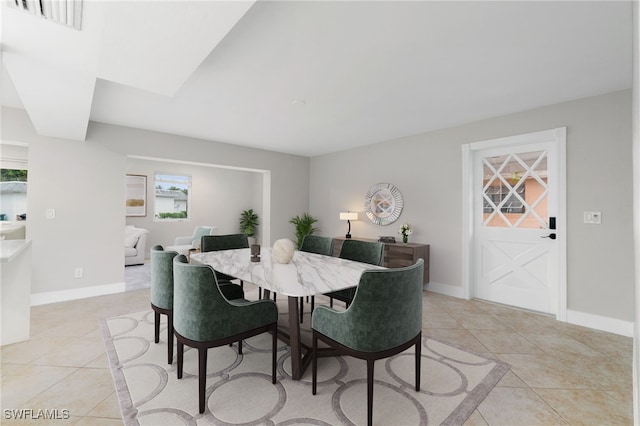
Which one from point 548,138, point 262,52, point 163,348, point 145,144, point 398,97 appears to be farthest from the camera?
point 145,144

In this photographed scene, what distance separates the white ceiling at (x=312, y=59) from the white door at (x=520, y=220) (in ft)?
1.90

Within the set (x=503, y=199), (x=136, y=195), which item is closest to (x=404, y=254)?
(x=503, y=199)

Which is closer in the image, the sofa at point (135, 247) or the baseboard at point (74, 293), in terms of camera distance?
the baseboard at point (74, 293)

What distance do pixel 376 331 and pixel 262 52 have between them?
213cm

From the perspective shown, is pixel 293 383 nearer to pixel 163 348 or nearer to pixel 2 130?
pixel 163 348

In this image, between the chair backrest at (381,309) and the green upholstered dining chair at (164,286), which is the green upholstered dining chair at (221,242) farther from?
the chair backrest at (381,309)

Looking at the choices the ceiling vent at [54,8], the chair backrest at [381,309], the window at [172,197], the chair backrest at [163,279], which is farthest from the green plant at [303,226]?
the ceiling vent at [54,8]

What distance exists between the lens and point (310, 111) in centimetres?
355

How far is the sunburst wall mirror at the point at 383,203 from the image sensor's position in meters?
4.85

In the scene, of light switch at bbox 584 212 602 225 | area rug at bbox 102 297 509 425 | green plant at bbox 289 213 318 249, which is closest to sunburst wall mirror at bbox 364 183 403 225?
green plant at bbox 289 213 318 249

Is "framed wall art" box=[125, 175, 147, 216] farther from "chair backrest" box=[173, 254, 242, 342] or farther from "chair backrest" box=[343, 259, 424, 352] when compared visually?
"chair backrest" box=[343, 259, 424, 352]

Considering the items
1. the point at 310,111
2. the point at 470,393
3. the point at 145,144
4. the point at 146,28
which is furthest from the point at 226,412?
the point at 145,144

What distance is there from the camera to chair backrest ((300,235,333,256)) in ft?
11.0

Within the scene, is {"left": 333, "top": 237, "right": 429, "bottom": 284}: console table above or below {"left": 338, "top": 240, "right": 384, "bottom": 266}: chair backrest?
below
